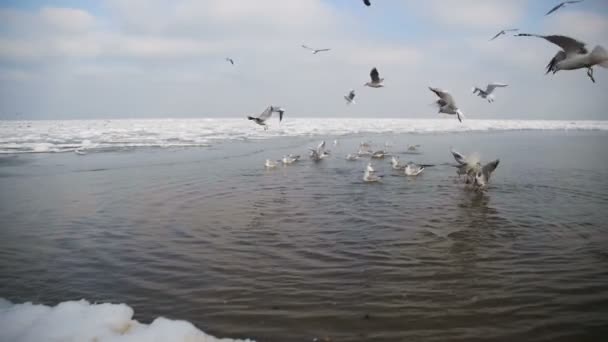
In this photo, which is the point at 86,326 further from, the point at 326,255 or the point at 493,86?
the point at 493,86

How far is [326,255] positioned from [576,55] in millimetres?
4436

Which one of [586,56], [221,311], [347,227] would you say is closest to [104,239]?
[221,311]

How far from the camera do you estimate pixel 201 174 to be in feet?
43.2

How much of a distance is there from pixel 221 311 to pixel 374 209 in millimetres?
4892

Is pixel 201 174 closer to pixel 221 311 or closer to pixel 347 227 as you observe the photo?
pixel 347 227

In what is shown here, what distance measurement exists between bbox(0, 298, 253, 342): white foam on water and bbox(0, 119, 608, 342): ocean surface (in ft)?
Result: 0.86

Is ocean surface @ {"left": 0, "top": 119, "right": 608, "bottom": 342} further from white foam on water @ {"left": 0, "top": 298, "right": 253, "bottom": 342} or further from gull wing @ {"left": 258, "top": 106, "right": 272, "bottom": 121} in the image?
gull wing @ {"left": 258, "top": 106, "right": 272, "bottom": 121}

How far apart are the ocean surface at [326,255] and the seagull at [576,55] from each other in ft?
8.39

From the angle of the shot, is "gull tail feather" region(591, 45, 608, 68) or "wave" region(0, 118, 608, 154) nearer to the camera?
"gull tail feather" region(591, 45, 608, 68)

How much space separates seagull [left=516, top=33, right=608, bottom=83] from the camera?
17.1 ft

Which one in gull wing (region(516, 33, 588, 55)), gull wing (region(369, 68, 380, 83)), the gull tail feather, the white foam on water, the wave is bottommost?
the white foam on water

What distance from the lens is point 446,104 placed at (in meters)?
8.78

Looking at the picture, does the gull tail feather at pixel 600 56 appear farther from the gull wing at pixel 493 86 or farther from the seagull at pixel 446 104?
the gull wing at pixel 493 86

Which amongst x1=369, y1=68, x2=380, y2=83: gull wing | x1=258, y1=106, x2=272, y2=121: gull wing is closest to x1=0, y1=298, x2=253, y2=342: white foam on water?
x1=258, y1=106, x2=272, y2=121: gull wing
